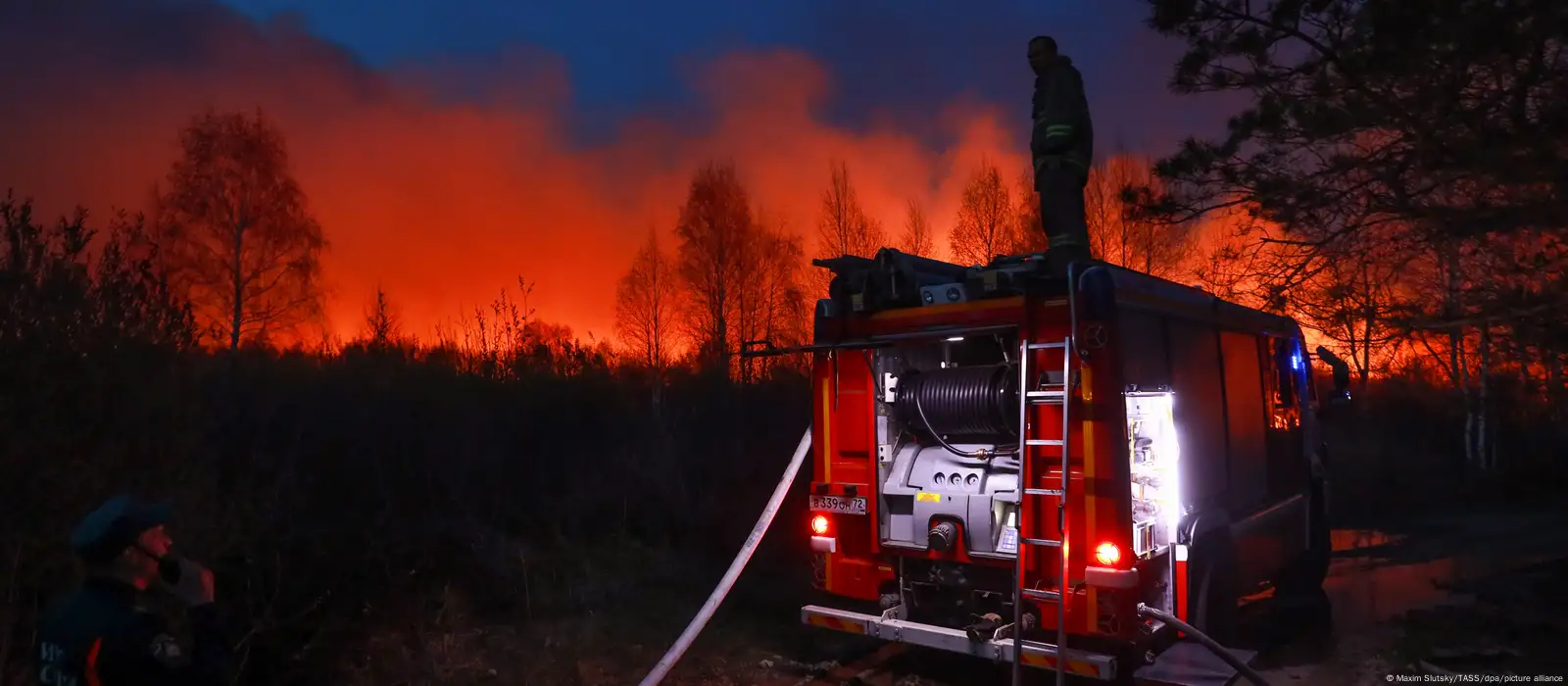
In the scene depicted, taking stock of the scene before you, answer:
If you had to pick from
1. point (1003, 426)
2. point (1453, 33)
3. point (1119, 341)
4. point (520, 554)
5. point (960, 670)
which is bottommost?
point (960, 670)

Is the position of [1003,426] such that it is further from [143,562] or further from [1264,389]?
[143,562]

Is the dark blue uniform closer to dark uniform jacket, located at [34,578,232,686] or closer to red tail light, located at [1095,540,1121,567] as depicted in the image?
red tail light, located at [1095,540,1121,567]

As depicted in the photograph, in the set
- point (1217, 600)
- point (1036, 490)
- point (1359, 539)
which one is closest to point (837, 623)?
point (1036, 490)

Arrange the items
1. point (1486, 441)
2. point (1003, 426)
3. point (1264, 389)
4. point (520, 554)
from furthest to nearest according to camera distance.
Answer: point (1486, 441) < point (520, 554) < point (1264, 389) < point (1003, 426)

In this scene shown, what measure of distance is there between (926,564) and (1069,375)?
5.60ft

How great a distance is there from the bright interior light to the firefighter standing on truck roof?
138 cm

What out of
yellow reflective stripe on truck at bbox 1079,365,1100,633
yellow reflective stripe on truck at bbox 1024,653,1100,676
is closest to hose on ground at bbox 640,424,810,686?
yellow reflective stripe on truck at bbox 1024,653,1100,676

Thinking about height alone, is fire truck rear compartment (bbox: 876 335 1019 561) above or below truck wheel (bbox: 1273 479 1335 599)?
above

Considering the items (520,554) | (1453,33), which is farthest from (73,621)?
(1453,33)

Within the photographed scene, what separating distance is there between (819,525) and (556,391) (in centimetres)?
542

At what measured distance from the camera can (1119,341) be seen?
17.1 ft

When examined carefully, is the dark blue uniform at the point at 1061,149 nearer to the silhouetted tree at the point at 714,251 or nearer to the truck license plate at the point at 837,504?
the truck license plate at the point at 837,504

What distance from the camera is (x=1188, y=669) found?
5371 millimetres

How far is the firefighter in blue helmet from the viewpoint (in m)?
2.56
